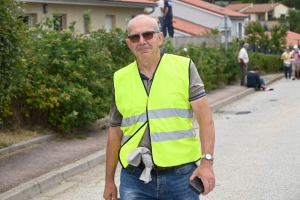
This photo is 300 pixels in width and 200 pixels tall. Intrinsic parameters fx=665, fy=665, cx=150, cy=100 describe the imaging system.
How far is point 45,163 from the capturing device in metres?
9.70

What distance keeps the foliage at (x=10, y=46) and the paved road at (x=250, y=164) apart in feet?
5.80

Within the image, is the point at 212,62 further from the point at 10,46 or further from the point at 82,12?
the point at 10,46

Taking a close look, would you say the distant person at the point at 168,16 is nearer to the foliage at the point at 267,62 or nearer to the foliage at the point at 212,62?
the foliage at the point at 212,62

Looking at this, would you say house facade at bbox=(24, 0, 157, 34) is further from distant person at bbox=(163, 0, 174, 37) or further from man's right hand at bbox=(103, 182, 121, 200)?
man's right hand at bbox=(103, 182, 121, 200)

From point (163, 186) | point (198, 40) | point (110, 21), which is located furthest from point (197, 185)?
point (110, 21)

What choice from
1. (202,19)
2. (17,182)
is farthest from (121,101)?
(202,19)

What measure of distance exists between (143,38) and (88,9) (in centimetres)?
2073

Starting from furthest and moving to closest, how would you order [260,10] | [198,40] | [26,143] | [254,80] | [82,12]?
[260,10] → [198,40] → [82,12] → [254,80] → [26,143]

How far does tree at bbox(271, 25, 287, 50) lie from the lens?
4366 centimetres

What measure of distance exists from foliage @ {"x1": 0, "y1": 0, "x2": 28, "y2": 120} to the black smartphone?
6079mm

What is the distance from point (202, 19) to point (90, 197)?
46.8 m

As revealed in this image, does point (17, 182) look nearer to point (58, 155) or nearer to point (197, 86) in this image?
point (58, 155)

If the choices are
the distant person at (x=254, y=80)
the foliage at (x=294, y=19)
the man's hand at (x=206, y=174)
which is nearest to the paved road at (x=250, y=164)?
the man's hand at (x=206, y=174)

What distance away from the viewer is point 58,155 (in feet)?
34.0
